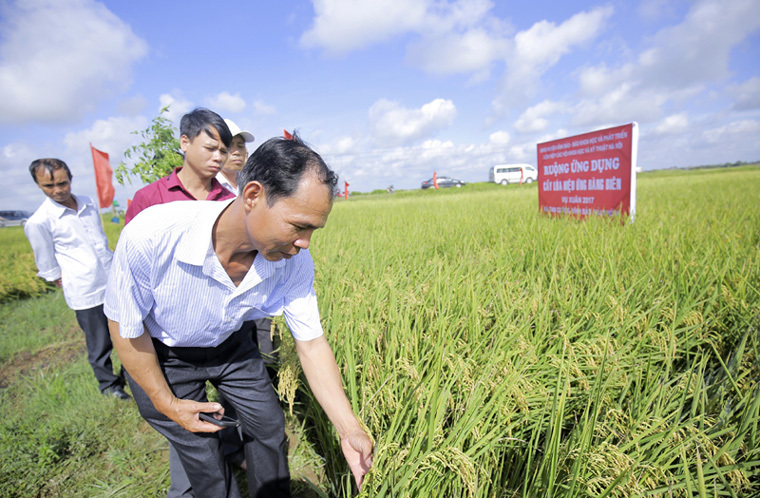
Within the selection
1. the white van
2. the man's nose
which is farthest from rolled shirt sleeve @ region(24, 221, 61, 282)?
the white van

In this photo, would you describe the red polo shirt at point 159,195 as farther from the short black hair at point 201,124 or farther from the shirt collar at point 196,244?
the shirt collar at point 196,244

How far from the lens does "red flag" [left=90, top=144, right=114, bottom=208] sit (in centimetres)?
641

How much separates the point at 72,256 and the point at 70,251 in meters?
0.04

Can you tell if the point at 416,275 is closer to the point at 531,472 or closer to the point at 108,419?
the point at 531,472

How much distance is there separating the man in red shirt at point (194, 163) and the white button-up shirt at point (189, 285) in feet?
2.96

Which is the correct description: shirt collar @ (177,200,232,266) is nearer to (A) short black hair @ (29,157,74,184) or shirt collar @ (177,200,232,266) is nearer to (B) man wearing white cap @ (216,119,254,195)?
(B) man wearing white cap @ (216,119,254,195)

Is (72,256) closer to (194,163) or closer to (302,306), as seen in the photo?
(194,163)

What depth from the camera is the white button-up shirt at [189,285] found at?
44.0 inches

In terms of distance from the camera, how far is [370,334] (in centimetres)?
172

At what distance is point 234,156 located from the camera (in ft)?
8.05

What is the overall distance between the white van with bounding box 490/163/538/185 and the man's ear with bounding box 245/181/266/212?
1241 inches

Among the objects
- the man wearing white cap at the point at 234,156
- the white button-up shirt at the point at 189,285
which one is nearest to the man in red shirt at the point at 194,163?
the man wearing white cap at the point at 234,156

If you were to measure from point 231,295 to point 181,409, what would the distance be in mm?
406

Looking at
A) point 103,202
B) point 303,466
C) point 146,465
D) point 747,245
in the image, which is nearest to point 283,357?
point 303,466
